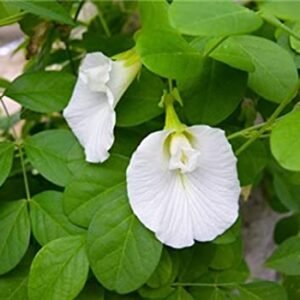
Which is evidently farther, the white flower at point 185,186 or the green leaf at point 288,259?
the green leaf at point 288,259

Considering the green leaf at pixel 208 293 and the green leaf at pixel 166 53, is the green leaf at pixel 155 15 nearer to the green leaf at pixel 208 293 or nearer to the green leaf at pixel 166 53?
the green leaf at pixel 166 53

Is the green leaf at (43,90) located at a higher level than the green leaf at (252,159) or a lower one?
higher

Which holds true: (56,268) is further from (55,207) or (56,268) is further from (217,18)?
(217,18)

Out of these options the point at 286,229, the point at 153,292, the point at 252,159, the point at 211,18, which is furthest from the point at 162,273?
the point at 286,229

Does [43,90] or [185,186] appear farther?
[43,90]

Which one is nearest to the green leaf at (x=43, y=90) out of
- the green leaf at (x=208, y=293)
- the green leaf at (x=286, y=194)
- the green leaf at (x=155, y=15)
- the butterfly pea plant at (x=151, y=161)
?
the butterfly pea plant at (x=151, y=161)

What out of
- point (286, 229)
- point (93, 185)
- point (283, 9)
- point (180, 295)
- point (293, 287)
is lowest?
point (286, 229)

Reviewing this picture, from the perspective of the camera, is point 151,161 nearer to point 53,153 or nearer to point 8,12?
point 53,153
